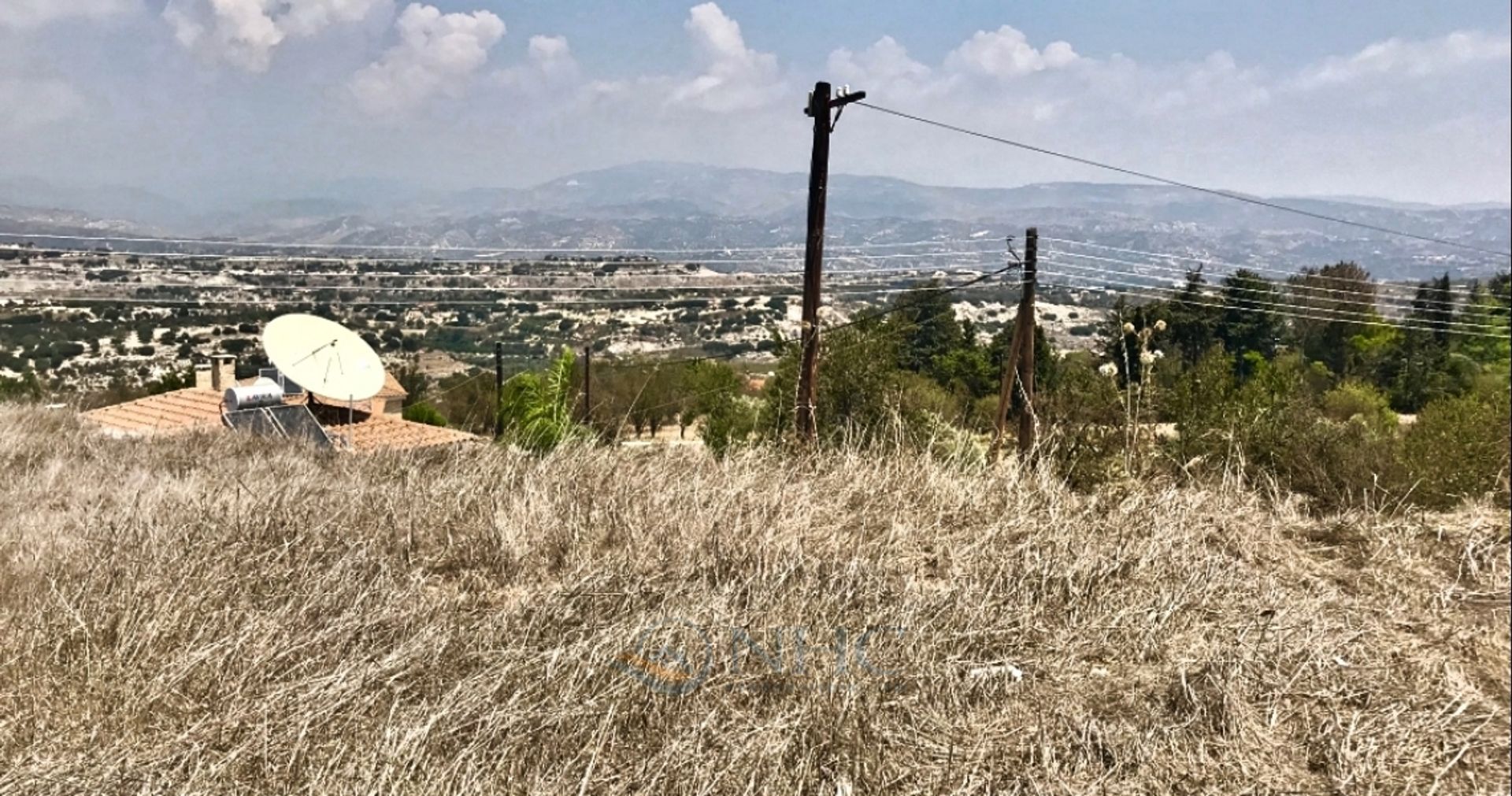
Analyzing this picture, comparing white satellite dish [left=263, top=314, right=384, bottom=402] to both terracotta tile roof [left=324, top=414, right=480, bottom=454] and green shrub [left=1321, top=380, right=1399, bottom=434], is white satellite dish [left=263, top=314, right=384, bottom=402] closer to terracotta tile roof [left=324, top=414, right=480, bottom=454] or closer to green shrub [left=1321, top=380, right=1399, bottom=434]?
terracotta tile roof [left=324, top=414, right=480, bottom=454]

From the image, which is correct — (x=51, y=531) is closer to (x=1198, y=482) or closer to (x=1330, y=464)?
(x=1198, y=482)

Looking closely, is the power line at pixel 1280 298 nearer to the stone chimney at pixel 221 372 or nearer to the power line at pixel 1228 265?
the power line at pixel 1228 265

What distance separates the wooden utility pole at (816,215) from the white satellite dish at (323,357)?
702 centimetres

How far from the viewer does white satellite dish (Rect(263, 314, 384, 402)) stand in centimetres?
1173

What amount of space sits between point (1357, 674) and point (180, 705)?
334 cm

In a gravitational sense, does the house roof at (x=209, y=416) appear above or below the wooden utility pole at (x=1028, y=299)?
below

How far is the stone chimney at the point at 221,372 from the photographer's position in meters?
16.3

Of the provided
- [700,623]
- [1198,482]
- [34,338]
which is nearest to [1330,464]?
[1198,482]

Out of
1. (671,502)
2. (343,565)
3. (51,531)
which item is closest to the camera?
(343,565)

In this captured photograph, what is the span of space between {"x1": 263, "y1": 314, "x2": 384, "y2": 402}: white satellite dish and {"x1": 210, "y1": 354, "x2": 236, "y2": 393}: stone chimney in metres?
4.97

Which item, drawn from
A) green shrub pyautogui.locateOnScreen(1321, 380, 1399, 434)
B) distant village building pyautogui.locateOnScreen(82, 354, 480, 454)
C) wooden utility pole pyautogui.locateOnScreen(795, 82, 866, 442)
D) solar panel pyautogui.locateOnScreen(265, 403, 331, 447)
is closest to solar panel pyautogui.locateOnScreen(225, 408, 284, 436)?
solar panel pyautogui.locateOnScreen(265, 403, 331, 447)

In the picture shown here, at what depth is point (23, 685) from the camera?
7.50 feet

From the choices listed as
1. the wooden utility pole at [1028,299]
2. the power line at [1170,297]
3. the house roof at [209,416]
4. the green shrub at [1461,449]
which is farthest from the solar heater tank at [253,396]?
the green shrub at [1461,449]

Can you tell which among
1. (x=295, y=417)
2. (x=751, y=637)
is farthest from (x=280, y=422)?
(x=751, y=637)
